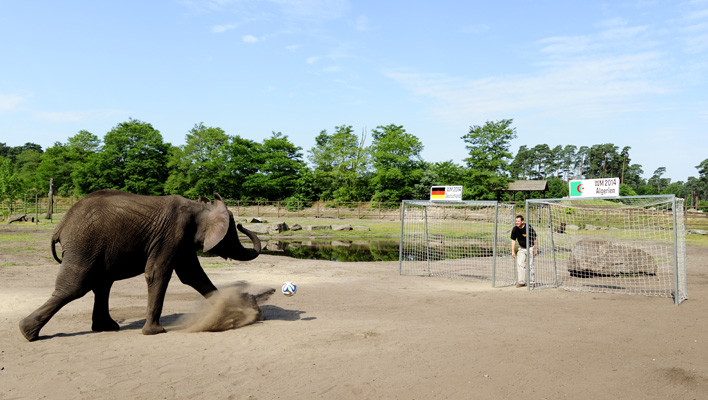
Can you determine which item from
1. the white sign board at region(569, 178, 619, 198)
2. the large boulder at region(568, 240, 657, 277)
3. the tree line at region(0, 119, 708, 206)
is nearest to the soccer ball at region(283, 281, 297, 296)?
the white sign board at region(569, 178, 619, 198)

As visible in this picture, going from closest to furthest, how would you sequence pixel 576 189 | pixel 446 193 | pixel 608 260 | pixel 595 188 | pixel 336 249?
1. pixel 595 188
2. pixel 576 189
3. pixel 608 260
4. pixel 446 193
5. pixel 336 249

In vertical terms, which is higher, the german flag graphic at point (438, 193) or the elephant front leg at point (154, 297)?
the german flag graphic at point (438, 193)

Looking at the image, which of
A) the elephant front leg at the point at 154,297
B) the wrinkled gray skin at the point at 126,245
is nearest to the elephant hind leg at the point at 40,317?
the wrinkled gray skin at the point at 126,245

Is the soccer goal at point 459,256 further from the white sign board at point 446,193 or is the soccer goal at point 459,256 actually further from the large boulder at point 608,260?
the large boulder at point 608,260

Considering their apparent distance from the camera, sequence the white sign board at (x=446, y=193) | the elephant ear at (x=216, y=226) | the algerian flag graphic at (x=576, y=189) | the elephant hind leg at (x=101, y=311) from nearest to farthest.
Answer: the elephant hind leg at (x=101, y=311) < the elephant ear at (x=216, y=226) < the algerian flag graphic at (x=576, y=189) < the white sign board at (x=446, y=193)

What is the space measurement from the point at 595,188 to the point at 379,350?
808 centimetres

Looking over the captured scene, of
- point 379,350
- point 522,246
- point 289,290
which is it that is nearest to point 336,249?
point 522,246

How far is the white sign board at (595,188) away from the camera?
38.8 feet

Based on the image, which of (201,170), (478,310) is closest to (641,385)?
(478,310)

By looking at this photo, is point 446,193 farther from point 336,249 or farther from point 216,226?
point 336,249

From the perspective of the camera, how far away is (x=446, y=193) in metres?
16.5

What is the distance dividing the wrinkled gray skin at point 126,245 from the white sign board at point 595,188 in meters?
8.86

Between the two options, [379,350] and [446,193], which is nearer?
[379,350]

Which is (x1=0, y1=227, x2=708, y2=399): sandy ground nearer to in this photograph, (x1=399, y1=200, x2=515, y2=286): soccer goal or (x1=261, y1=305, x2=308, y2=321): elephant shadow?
(x1=261, y1=305, x2=308, y2=321): elephant shadow
